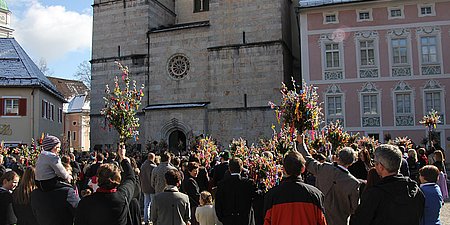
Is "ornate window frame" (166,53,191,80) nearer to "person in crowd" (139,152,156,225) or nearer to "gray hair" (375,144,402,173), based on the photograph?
"person in crowd" (139,152,156,225)

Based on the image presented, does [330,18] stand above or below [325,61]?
above

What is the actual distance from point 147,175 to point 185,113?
59.7 feet

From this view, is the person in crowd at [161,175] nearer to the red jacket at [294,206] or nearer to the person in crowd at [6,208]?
the person in crowd at [6,208]

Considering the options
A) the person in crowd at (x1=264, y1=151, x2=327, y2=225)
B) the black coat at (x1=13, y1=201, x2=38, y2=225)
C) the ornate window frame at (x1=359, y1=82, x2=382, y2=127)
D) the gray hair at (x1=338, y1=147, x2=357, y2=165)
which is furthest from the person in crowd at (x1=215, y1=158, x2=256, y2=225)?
the ornate window frame at (x1=359, y1=82, x2=382, y2=127)

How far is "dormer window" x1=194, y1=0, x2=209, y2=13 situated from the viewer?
3434 centimetres

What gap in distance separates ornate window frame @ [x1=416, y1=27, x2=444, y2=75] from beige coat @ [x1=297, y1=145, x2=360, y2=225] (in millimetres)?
20646

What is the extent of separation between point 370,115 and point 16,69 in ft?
80.3

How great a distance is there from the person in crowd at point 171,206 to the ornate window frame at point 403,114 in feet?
67.0

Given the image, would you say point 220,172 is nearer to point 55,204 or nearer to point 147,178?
point 147,178

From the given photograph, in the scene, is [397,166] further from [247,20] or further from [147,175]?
[247,20]

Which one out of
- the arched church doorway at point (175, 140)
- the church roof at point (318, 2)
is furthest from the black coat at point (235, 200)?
the arched church doorway at point (175, 140)

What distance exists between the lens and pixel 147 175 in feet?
35.3

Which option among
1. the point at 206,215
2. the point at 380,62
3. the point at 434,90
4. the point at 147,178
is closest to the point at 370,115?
the point at 380,62

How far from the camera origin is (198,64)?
29.8 m
